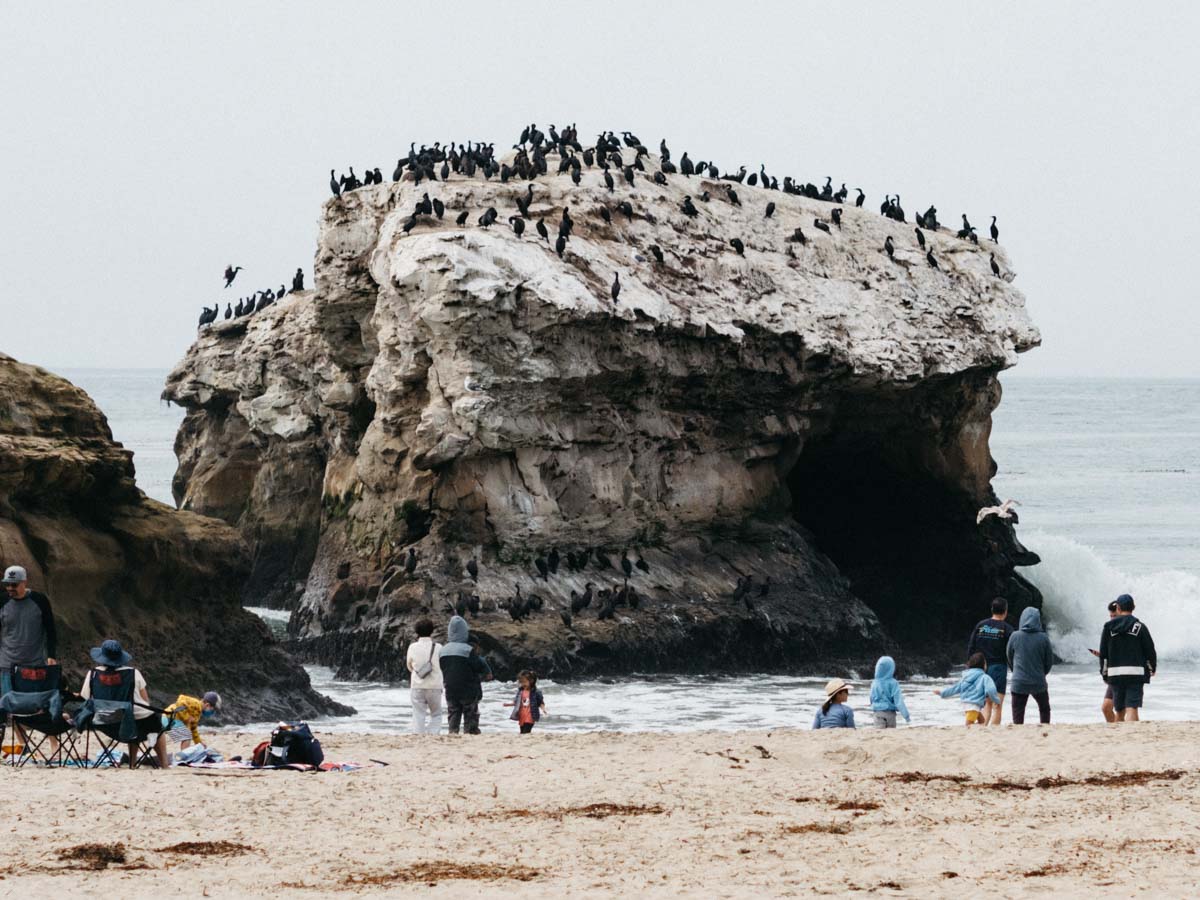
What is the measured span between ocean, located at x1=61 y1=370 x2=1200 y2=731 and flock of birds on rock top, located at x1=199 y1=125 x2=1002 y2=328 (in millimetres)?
7237

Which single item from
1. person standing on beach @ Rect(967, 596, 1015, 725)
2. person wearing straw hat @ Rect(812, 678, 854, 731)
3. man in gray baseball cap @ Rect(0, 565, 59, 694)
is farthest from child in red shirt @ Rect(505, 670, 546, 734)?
man in gray baseball cap @ Rect(0, 565, 59, 694)

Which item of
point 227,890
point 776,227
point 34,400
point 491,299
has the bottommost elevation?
point 227,890

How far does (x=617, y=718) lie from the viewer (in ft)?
88.1

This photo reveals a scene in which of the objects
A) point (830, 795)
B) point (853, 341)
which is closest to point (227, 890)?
point (830, 795)

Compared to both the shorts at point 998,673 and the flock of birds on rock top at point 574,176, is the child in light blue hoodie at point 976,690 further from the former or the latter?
the flock of birds on rock top at point 574,176

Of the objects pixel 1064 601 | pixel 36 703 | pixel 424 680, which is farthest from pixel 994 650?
pixel 1064 601

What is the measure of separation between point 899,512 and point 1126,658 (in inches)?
814

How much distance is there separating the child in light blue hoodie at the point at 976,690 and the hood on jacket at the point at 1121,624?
143 cm

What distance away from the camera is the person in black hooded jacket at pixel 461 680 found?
59.6 ft

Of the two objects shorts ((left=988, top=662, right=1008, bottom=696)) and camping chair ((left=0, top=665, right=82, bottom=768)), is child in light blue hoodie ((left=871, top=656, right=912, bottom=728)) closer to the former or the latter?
shorts ((left=988, top=662, right=1008, bottom=696))

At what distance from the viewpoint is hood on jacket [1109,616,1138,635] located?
57.4 ft

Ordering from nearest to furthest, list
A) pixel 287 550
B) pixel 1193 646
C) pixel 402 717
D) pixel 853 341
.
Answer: pixel 402 717 → pixel 853 341 → pixel 1193 646 → pixel 287 550

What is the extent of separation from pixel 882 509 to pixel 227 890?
2871cm

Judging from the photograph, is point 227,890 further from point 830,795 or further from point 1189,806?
point 1189,806
